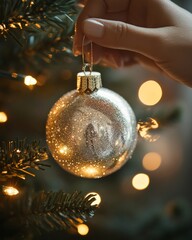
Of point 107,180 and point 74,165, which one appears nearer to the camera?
point 74,165

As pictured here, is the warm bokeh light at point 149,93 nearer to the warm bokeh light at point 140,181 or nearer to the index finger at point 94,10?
the warm bokeh light at point 140,181

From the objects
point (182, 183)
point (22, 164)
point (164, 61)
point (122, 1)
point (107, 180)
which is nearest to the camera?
point (22, 164)

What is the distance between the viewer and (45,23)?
69cm

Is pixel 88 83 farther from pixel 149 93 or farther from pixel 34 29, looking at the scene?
pixel 149 93

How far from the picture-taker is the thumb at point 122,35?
642 mm

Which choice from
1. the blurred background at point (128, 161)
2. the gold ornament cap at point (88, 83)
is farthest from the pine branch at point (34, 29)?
the gold ornament cap at point (88, 83)

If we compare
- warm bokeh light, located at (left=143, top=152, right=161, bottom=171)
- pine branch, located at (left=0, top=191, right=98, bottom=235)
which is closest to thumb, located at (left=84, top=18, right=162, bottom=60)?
pine branch, located at (left=0, top=191, right=98, bottom=235)

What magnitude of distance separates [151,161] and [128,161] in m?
0.38

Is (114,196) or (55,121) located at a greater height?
(114,196)

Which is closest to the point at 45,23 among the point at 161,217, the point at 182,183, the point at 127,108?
the point at 127,108

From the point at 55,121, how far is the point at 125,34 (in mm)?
203

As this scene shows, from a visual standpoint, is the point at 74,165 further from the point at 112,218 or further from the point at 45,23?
the point at 112,218

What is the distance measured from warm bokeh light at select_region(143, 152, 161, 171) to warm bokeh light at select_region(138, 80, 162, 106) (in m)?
0.25

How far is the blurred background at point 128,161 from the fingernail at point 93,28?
23 centimetres
